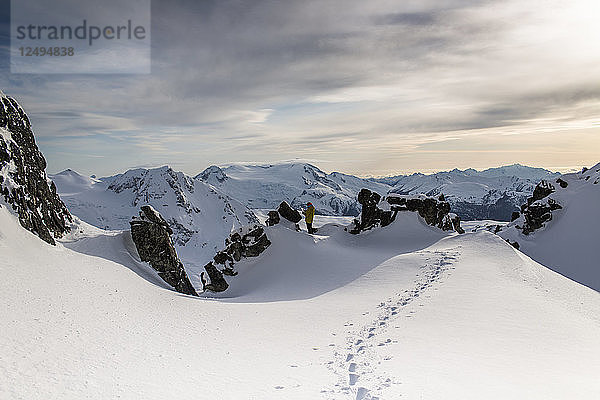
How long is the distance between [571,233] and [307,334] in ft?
138

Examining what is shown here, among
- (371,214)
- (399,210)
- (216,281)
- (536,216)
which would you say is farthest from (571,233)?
(216,281)

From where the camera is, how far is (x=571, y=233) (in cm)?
3844

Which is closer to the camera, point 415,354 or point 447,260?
point 415,354

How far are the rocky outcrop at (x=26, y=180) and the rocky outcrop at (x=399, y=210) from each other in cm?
2485

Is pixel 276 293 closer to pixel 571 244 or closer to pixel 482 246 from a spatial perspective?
pixel 482 246

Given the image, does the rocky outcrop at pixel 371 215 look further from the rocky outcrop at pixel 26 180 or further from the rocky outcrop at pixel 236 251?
the rocky outcrop at pixel 26 180

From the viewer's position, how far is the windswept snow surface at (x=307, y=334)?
7.14 metres

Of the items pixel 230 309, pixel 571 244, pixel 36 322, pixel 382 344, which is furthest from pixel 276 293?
pixel 571 244

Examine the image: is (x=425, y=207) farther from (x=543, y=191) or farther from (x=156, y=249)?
(x=543, y=191)

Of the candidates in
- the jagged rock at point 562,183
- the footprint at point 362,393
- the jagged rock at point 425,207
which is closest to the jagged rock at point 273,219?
the jagged rock at point 425,207

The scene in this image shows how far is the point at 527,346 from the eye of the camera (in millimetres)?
9391

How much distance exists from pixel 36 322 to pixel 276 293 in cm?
1205

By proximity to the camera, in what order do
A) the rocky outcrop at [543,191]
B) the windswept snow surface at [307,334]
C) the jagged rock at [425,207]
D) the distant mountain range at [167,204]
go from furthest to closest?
the distant mountain range at [167,204]
the rocky outcrop at [543,191]
the jagged rock at [425,207]
the windswept snow surface at [307,334]

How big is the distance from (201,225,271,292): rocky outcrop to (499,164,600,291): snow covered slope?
3173 cm
